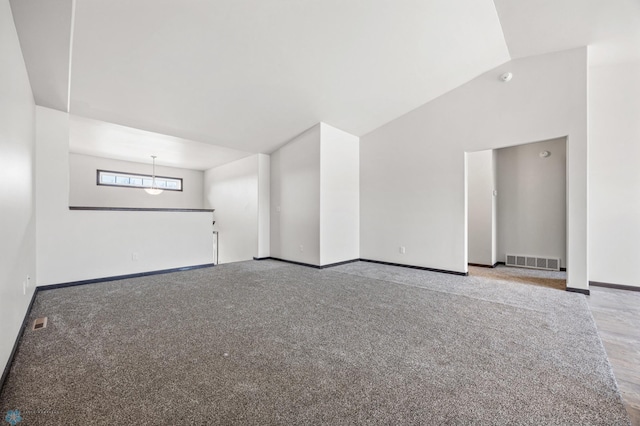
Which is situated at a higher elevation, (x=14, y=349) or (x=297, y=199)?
(x=297, y=199)

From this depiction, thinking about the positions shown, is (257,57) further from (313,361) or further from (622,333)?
(622,333)

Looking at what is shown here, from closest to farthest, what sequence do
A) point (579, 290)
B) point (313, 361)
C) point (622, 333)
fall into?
point (313, 361) < point (622, 333) < point (579, 290)

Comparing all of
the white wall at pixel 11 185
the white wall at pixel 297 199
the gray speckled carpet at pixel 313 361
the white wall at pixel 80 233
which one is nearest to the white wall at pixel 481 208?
the gray speckled carpet at pixel 313 361

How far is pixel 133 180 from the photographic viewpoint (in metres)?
7.59

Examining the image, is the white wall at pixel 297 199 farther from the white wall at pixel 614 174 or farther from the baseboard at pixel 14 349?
the white wall at pixel 614 174

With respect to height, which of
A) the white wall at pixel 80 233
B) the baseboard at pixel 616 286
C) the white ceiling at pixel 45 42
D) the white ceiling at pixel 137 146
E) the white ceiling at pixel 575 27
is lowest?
the baseboard at pixel 616 286

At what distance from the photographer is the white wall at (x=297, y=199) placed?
16.9 ft

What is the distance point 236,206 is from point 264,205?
1390 millimetres

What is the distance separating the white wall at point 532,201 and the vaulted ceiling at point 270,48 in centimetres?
183

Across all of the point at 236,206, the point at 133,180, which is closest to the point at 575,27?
the point at 236,206

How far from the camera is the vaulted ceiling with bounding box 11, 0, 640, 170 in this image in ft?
8.55

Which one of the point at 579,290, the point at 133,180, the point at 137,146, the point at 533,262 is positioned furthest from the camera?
the point at 133,180

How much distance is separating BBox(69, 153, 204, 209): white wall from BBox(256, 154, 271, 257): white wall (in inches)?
144

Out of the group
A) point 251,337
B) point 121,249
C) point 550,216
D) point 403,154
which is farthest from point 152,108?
point 550,216
